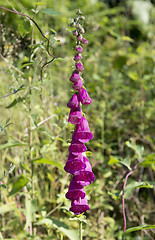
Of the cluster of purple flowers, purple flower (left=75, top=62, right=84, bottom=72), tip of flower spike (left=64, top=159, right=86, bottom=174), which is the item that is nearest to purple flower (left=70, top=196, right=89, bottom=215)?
the cluster of purple flowers

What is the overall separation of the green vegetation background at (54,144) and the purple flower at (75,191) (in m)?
0.10

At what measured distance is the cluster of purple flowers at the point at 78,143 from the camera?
0.86m

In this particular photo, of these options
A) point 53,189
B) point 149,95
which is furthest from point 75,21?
point 149,95

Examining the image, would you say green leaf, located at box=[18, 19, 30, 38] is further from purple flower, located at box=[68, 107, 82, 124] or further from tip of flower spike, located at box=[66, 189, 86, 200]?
tip of flower spike, located at box=[66, 189, 86, 200]

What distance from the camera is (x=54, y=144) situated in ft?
4.61

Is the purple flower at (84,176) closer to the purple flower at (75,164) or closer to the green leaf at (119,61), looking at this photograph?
the purple flower at (75,164)

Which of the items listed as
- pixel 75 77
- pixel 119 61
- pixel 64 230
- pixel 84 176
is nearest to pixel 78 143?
pixel 84 176

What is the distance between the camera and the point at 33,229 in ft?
4.61

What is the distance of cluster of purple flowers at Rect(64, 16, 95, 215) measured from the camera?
86cm

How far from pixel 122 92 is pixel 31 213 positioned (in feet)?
7.01

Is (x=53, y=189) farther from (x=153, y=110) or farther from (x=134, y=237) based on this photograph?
(x=153, y=110)

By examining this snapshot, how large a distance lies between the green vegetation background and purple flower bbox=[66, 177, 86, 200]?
0.33 feet

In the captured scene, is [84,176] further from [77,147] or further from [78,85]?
[78,85]

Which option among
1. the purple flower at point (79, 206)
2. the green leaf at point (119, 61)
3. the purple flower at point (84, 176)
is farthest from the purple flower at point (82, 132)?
the green leaf at point (119, 61)
